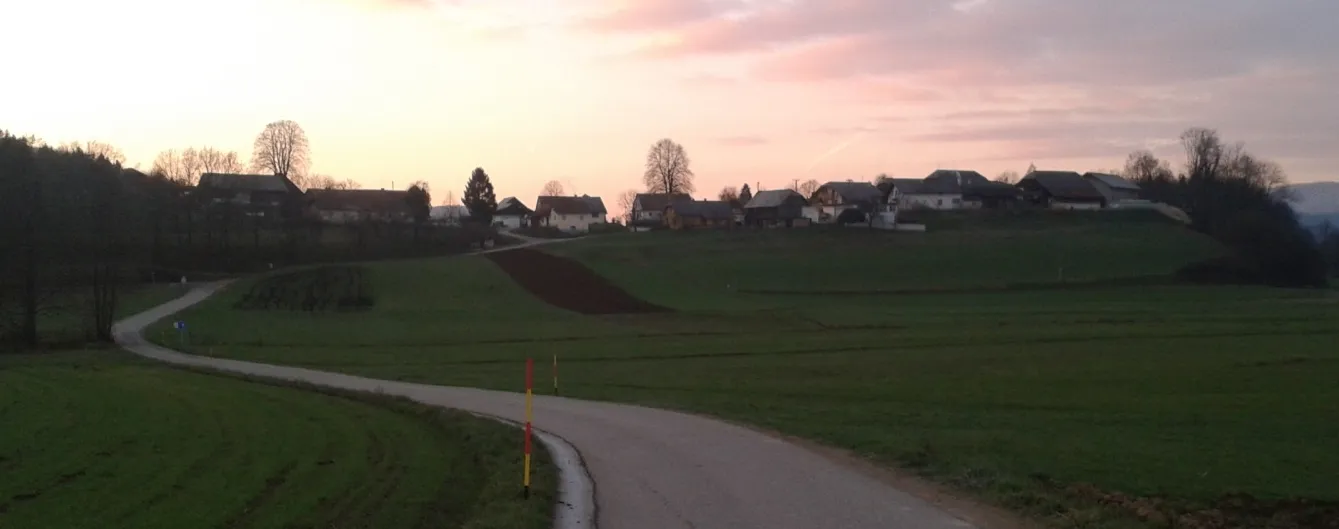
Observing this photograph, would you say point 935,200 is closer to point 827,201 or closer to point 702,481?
point 827,201

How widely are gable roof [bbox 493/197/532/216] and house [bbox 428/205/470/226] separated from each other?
623 centimetres

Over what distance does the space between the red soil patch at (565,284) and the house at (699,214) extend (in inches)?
1634

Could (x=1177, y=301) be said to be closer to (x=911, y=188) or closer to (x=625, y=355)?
(x=625, y=355)

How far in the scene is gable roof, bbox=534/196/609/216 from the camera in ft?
515

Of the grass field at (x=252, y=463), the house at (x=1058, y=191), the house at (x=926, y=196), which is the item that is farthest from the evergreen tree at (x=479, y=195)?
the grass field at (x=252, y=463)

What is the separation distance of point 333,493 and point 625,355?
27.8m

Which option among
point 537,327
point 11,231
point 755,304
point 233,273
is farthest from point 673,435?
point 233,273

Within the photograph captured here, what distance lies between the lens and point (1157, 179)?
158375mm

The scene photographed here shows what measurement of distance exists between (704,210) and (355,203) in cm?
4870

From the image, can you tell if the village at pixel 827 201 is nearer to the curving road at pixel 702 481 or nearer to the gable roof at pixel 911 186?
the gable roof at pixel 911 186

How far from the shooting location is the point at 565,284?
8238cm

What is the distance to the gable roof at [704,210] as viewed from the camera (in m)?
142

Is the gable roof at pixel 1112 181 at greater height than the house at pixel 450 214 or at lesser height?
greater

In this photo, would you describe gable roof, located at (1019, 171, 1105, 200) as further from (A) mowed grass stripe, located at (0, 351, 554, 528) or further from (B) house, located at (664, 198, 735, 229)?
(A) mowed grass stripe, located at (0, 351, 554, 528)
